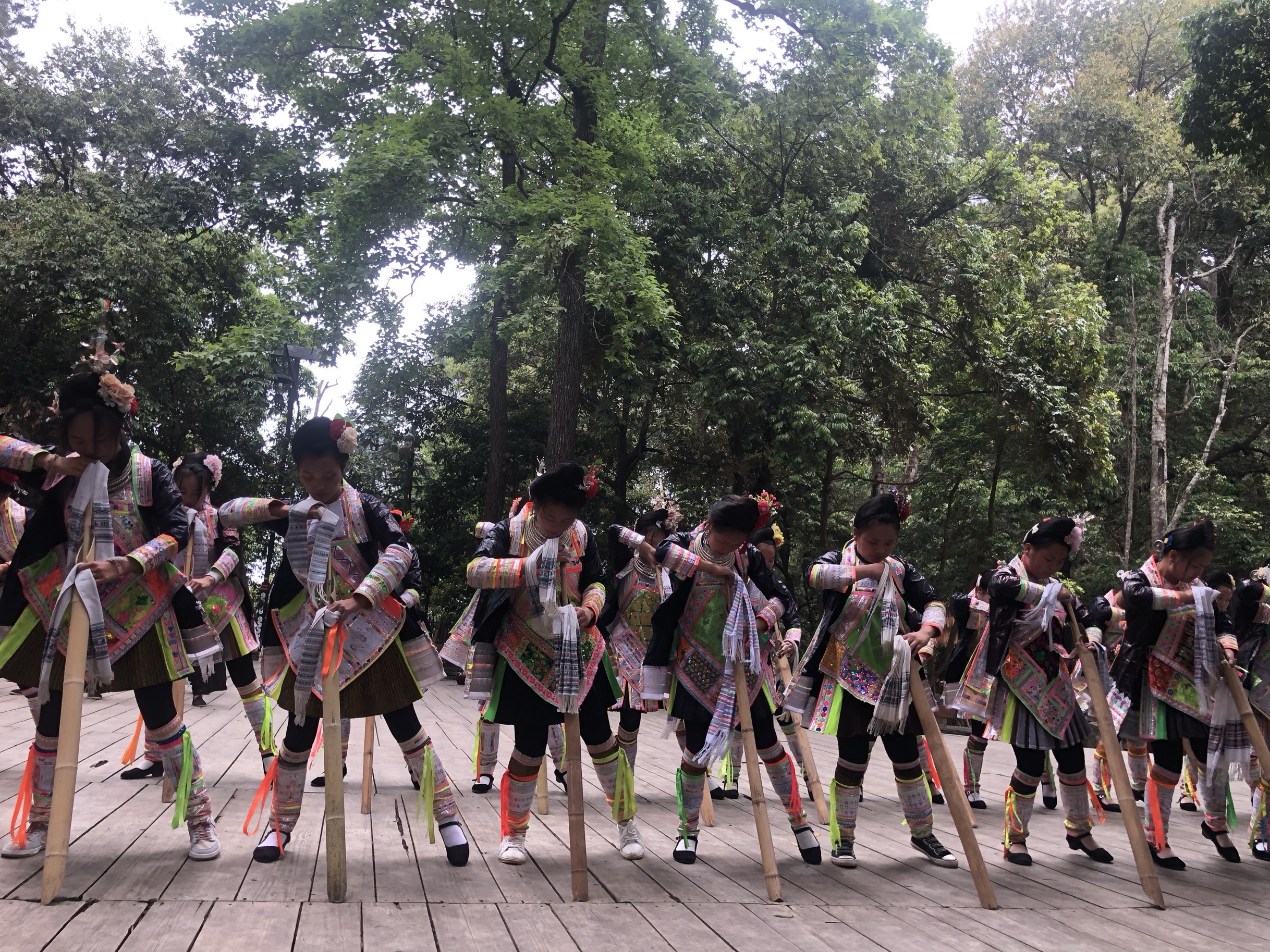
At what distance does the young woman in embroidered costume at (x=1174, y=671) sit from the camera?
4.98 meters

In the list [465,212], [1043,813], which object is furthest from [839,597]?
[465,212]

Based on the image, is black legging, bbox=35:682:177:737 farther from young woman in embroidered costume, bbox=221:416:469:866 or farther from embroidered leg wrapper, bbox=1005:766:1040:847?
embroidered leg wrapper, bbox=1005:766:1040:847

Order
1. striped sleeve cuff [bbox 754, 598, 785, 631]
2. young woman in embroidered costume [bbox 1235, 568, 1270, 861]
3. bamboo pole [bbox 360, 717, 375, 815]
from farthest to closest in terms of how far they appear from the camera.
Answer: young woman in embroidered costume [bbox 1235, 568, 1270, 861]
bamboo pole [bbox 360, 717, 375, 815]
striped sleeve cuff [bbox 754, 598, 785, 631]

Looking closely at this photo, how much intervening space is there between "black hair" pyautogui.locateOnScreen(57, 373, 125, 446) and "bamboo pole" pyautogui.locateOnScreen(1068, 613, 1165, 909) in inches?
161

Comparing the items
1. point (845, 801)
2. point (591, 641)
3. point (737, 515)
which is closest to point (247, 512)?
point (591, 641)

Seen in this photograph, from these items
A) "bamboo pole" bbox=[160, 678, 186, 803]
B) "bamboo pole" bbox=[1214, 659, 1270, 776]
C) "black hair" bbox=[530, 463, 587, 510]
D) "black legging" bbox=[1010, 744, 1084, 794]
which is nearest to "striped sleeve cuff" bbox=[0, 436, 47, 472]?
"bamboo pole" bbox=[160, 678, 186, 803]

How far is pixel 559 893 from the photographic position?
3799mm

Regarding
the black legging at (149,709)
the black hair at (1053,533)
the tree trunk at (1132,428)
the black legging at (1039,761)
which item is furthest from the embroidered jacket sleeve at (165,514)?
the tree trunk at (1132,428)

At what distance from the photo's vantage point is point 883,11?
15766 millimetres

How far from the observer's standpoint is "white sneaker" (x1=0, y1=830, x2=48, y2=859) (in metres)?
3.78

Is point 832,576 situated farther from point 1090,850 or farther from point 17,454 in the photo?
point 17,454

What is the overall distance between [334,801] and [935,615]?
8.93 feet

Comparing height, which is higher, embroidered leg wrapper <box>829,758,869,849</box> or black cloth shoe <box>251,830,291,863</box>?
embroidered leg wrapper <box>829,758,869,849</box>

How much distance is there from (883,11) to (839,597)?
547 inches
